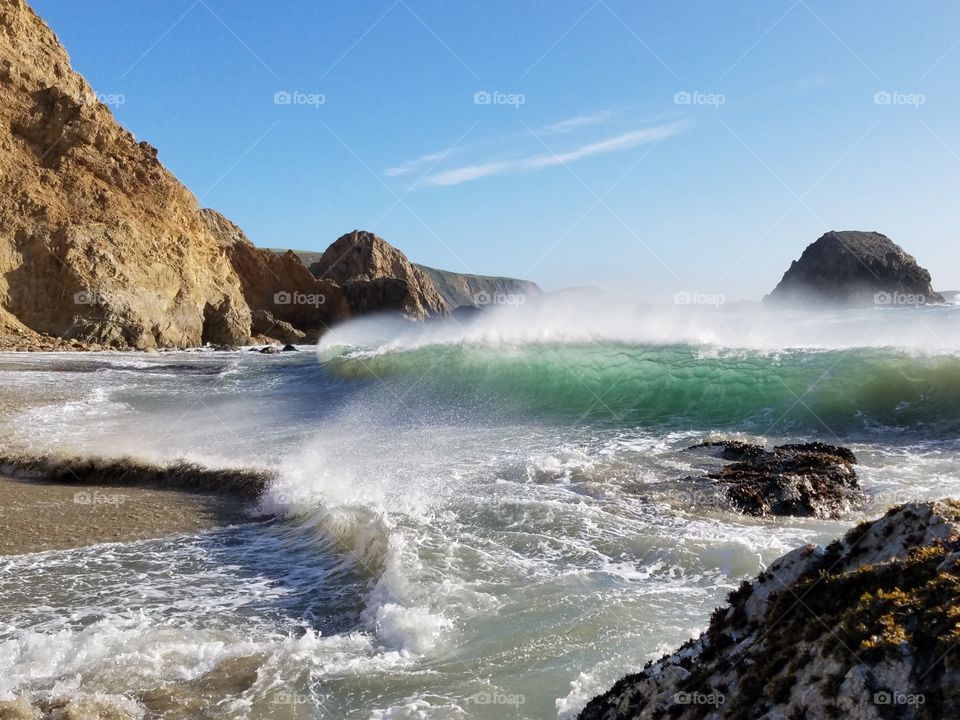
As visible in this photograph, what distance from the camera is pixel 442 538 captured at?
7387mm

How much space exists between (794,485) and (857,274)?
87.9 m

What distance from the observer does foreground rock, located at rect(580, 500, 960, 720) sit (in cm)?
232

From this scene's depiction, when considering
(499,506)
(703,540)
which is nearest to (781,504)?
(703,540)

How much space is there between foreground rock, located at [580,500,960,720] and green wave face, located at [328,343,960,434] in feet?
38.2

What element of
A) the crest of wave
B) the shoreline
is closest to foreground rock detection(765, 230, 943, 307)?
the crest of wave

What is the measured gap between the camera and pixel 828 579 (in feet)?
9.75

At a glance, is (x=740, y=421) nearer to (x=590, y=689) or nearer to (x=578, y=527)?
(x=578, y=527)

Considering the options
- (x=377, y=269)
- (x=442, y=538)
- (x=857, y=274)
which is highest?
(x=377, y=269)

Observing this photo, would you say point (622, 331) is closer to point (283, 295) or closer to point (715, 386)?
point (715, 386)

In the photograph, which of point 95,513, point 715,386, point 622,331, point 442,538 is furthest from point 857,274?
point 95,513

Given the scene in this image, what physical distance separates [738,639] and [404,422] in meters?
12.9

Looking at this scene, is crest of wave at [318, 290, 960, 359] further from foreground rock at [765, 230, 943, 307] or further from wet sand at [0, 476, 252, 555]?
foreground rock at [765, 230, 943, 307]

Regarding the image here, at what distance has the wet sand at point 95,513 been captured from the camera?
306 inches

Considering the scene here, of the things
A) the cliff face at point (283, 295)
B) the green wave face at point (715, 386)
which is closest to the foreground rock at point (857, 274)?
the cliff face at point (283, 295)
